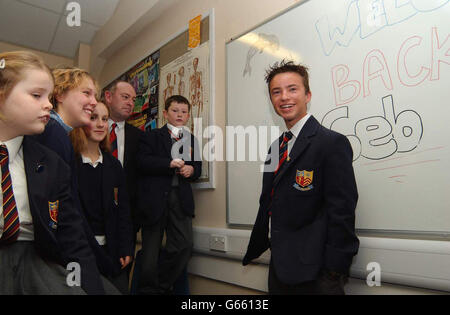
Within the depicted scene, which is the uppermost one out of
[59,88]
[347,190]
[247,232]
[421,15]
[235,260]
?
[421,15]

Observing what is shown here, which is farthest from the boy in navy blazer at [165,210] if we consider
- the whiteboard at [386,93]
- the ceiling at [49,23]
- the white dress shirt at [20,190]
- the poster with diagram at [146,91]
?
the ceiling at [49,23]

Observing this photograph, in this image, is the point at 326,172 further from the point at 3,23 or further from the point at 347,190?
the point at 3,23

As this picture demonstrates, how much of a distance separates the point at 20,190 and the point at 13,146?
0.38 feet

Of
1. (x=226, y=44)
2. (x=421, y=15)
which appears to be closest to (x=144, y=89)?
(x=226, y=44)

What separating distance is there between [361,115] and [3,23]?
3746mm

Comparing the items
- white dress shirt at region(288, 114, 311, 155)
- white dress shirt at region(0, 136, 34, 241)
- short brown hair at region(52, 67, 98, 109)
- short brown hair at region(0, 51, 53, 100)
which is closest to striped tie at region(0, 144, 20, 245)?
white dress shirt at region(0, 136, 34, 241)

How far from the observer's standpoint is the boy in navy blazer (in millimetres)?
1994

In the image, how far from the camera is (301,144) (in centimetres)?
131

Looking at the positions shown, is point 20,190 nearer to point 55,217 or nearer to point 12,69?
point 55,217

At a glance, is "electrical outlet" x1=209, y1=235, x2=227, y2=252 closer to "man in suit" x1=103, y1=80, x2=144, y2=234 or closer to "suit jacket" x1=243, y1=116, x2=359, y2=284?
"man in suit" x1=103, y1=80, x2=144, y2=234

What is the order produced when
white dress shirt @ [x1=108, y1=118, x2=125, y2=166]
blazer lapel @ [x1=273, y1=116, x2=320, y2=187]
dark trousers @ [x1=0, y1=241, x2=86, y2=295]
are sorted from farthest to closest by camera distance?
white dress shirt @ [x1=108, y1=118, x2=125, y2=166] → blazer lapel @ [x1=273, y1=116, x2=320, y2=187] → dark trousers @ [x1=0, y1=241, x2=86, y2=295]

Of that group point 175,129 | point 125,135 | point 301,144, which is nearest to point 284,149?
point 301,144

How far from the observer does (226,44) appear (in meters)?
2.19

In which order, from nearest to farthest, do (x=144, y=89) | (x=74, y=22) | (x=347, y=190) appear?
(x=347, y=190) → (x=144, y=89) → (x=74, y=22)
